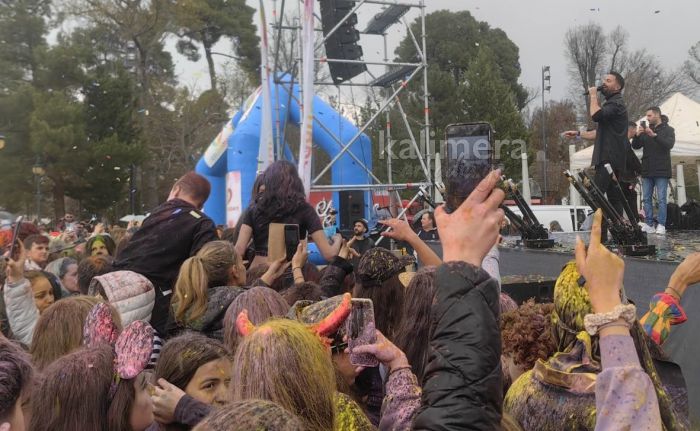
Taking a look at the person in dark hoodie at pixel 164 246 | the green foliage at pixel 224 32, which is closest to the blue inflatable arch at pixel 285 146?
the person in dark hoodie at pixel 164 246

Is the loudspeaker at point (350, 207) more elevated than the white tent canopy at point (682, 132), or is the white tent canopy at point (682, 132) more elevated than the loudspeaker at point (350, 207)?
the white tent canopy at point (682, 132)

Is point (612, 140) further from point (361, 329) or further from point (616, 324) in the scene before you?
point (616, 324)

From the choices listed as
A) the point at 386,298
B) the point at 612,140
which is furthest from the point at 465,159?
the point at 612,140

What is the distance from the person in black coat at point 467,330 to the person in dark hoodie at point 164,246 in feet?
7.80

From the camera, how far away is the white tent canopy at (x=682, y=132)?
39.0ft

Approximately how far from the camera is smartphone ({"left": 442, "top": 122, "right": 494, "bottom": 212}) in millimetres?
1416

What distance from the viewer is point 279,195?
164 inches

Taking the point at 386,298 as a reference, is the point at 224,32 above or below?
above

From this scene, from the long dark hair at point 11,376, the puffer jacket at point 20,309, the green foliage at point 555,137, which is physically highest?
the green foliage at point 555,137

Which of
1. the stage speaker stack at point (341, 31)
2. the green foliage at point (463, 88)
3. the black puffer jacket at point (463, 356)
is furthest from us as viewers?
the green foliage at point (463, 88)

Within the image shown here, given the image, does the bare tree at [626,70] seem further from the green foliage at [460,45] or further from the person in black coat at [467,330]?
the person in black coat at [467,330]

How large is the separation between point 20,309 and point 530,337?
2.63m

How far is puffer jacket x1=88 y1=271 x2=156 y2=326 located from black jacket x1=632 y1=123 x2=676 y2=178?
22.2 feet

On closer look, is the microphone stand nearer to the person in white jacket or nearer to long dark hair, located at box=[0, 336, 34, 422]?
the person in white jacket
